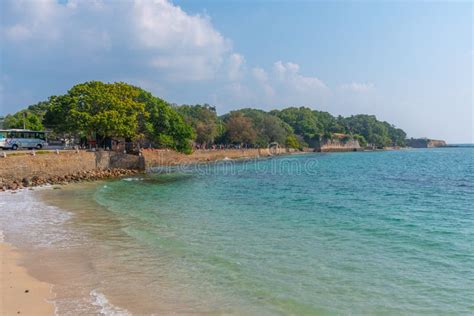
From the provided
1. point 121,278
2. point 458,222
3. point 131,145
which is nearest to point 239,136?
point 131,145

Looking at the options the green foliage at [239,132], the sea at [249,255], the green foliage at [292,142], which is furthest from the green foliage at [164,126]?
the green foliage at [292,142]

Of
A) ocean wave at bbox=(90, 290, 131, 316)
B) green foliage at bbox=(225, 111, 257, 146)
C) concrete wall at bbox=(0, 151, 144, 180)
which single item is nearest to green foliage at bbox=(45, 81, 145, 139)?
concrete wall at bbox=(0, 151, 144, 180)

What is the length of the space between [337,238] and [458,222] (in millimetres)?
6784

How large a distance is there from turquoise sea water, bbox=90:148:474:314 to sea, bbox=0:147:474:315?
0.14ft

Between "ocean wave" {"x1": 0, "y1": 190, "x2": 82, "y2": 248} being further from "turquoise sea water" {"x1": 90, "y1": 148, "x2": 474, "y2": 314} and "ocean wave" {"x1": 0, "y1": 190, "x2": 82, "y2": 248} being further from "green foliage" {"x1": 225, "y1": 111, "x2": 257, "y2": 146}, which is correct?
"green foliage" {"x1": 225, "y1": 111, "x2": 257, "y2": 146}

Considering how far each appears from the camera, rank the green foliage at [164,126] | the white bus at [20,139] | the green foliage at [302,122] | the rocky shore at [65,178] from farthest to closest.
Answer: the green foliage at [302,122]
the green foliage at [164,126]
the white bus at [20,139]
the rocky shore at [65,178]

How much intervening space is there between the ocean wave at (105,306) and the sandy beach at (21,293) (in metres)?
0.88

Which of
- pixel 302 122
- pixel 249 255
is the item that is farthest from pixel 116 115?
pixel 302 122

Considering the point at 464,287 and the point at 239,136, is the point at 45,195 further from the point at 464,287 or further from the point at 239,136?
the point at 239,136

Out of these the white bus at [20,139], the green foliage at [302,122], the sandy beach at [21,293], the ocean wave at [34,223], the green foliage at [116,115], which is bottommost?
the sandy beach at [21,293]

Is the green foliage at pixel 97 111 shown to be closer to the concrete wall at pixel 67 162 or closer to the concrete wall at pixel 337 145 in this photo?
the concrete wall at pixel 67 162

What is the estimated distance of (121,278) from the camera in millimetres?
10195

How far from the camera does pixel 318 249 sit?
13203 millimetres

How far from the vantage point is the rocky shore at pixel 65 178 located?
1238 inches
